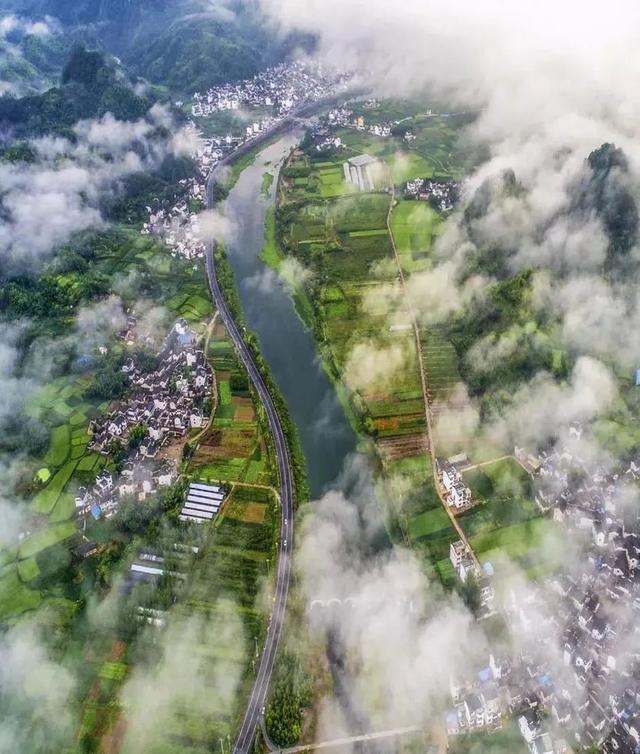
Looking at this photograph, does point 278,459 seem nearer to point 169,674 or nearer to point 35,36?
point 169,674

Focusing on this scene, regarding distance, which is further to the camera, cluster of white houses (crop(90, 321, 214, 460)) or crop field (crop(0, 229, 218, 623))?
cluster of white houses (crop(90, 321, 214, 460))

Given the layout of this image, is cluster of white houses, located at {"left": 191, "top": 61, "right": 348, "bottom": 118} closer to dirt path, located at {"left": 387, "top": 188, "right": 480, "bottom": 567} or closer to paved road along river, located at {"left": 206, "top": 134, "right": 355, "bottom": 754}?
paved road along river, located at {"left": 206, "top": 134, "right": 355, "bottom": 754}

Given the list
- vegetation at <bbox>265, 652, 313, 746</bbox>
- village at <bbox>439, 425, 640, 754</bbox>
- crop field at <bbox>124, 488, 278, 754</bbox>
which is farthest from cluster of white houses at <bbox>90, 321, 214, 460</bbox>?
village at <bbox>439, 425, 640, 754</bbox>

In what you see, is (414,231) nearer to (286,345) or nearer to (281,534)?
(286,345)

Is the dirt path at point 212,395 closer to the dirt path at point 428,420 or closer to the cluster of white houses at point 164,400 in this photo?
the cluster of white houses at point 164,400

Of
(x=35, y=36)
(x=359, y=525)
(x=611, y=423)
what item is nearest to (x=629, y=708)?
(x=359, y=525)

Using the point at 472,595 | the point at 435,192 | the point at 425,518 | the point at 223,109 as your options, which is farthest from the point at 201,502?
the point at 223,109

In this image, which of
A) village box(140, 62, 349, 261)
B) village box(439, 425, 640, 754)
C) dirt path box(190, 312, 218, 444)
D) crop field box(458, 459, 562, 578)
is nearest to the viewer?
village box(439, 425, 640, 754)
